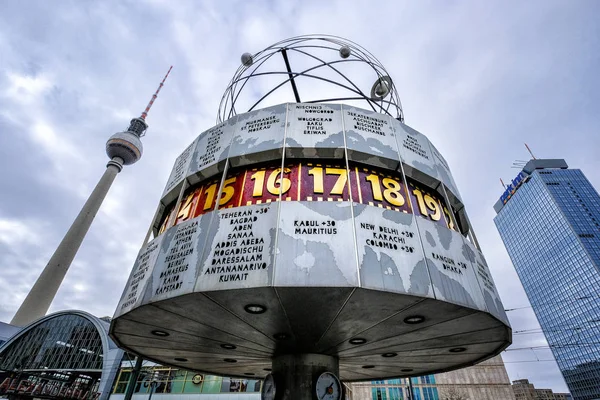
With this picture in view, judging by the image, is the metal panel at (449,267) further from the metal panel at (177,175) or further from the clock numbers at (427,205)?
the metal panel at (177,175)

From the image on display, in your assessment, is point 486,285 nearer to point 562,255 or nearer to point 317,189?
point 317,189

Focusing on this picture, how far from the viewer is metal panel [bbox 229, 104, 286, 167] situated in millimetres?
9770

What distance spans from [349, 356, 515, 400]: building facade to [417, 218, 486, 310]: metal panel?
61.9 m

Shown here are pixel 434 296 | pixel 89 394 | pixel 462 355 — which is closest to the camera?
pixel 434 296

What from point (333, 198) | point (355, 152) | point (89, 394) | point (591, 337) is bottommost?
point (89, 394)

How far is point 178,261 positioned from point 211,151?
183 inches

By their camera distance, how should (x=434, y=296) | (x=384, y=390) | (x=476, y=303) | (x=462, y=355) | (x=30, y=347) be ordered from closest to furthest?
1. (x=434, y=296)
2. (x=476, y=303)
3. (x=462, y=355)
4. (x=30, y=347)
5. (x=384, y=390)

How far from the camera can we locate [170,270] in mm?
7727

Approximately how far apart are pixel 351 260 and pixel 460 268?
3367 mm

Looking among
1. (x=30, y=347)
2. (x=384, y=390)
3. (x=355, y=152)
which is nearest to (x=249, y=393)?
(x=355, y=152)

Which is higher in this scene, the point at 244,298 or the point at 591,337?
the point at 591,337

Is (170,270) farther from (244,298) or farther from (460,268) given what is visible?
(460,268)

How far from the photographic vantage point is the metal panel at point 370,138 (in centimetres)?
959

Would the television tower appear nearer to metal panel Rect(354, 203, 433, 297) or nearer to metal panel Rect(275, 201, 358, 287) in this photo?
metal panel Rect(275, 201, 358, 287)
